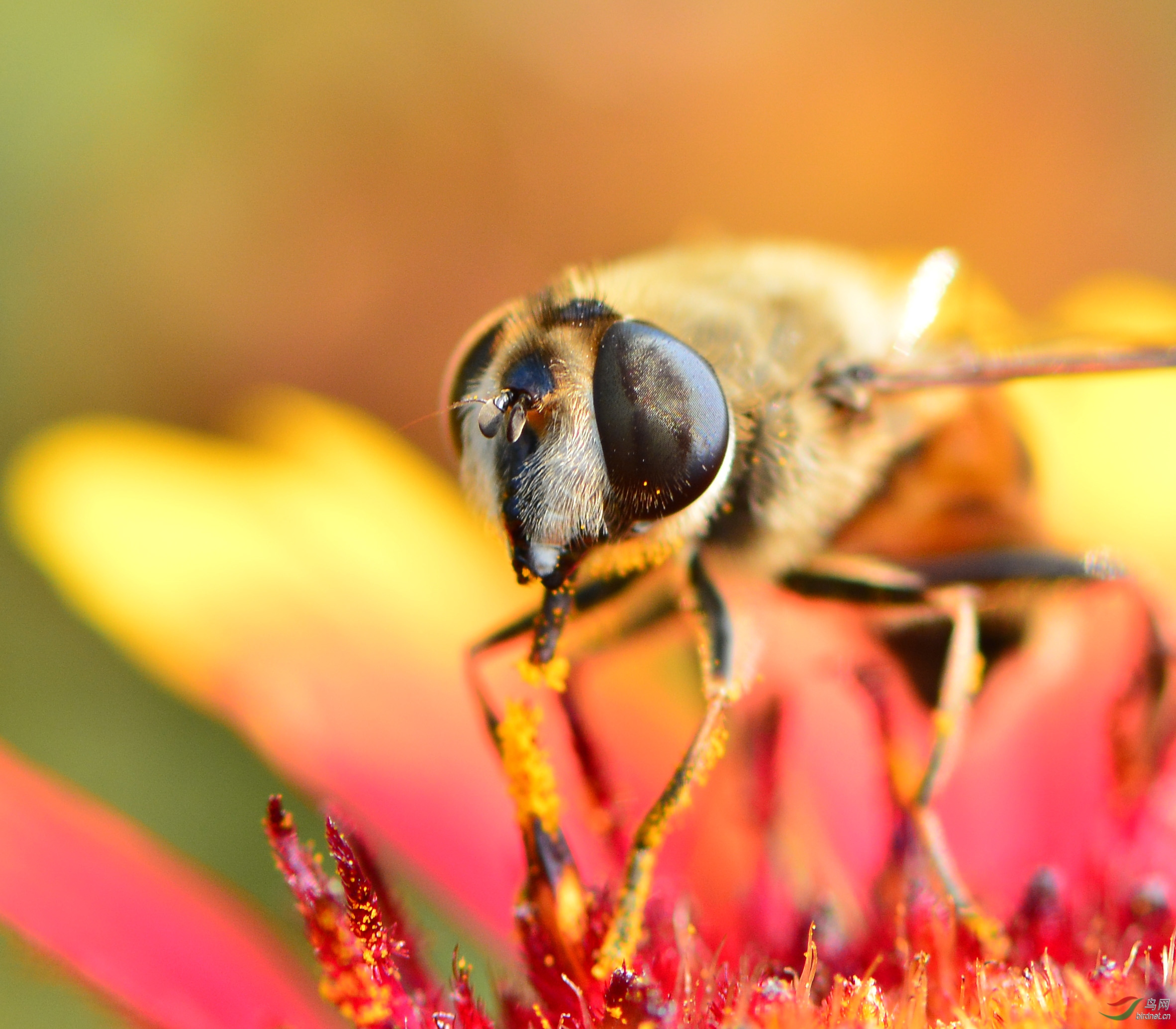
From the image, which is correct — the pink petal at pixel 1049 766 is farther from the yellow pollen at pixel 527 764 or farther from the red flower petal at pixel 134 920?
the red flower petal at pixel 134 920

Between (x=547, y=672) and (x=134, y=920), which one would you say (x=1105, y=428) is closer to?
(x=547, y=672)

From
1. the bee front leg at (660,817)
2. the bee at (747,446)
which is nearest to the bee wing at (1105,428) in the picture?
the bee at (747,446)

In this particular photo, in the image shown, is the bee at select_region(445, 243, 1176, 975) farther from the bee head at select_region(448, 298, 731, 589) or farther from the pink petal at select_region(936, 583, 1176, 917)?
the pink petal at select_region(936, 583, 1176, 917)

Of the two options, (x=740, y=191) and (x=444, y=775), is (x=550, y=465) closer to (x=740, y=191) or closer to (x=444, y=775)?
(x=444, y=775)

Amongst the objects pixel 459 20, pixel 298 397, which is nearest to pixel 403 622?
pixel 298 397

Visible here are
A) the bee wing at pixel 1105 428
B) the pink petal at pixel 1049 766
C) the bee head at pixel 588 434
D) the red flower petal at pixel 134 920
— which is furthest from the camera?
the bee wing at pixel 1105 428
